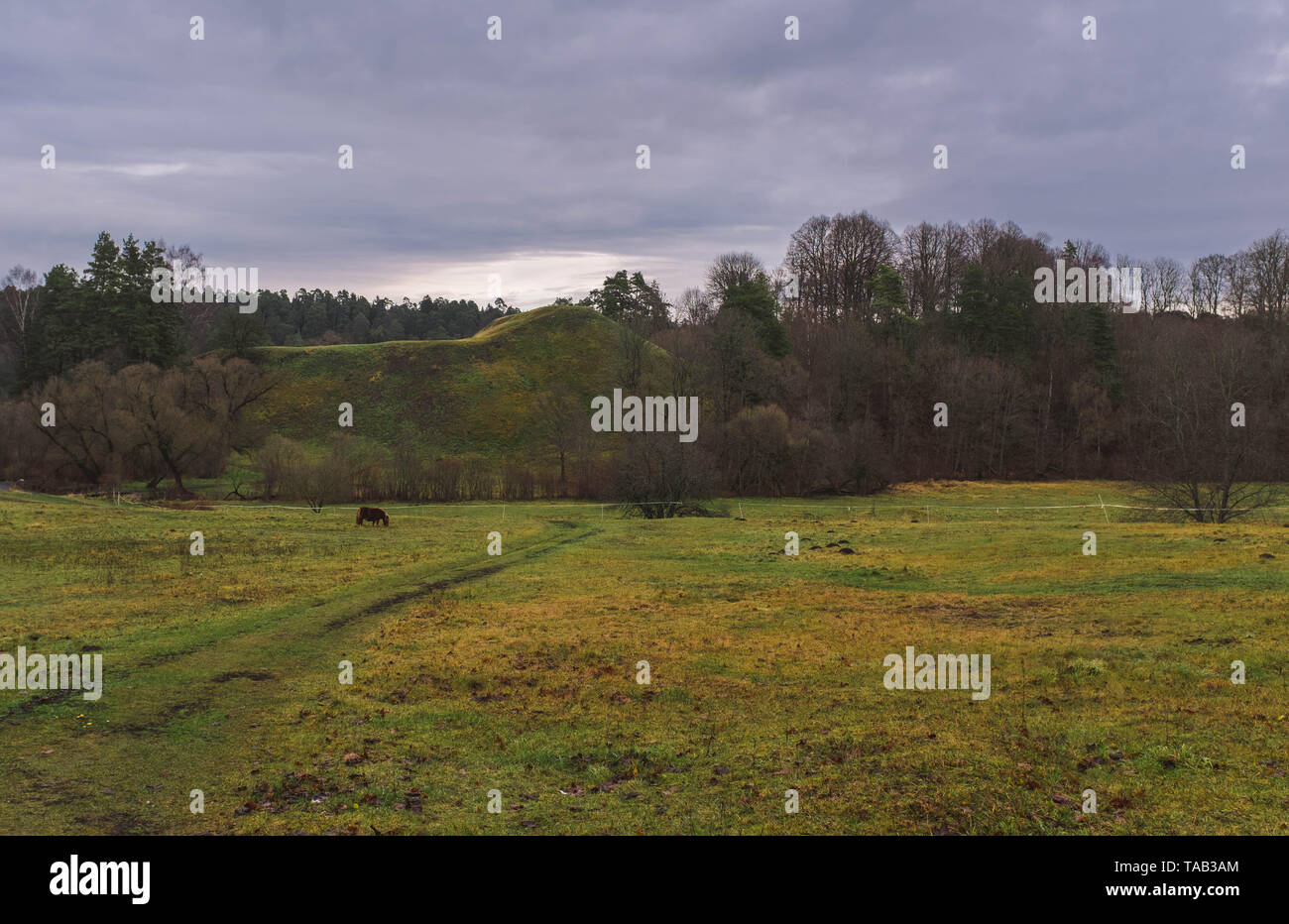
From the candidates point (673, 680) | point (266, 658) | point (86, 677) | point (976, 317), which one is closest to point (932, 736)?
point (673, 680)

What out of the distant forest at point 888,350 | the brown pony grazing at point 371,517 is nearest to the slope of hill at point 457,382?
the distant forest at point 888,350

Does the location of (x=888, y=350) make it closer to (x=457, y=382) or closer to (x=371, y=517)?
(x=457, y=382)

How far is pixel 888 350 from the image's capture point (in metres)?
86.1

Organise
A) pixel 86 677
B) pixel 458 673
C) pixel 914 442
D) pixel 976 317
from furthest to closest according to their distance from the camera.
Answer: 1. pixel 976 317
2. pixel 914 442
3. pixel 458 673
4. pixel 86 677

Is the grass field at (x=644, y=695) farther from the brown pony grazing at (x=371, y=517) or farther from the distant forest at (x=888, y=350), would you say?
the distant forest at (x=888, y=350)

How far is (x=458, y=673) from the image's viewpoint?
15.2 meters

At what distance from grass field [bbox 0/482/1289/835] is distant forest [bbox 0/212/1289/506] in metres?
29.0

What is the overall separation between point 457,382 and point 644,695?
81663mm

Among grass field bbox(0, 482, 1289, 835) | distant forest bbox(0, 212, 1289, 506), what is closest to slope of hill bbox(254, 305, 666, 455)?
distant forest bbox(0, 212, 1289, 506)

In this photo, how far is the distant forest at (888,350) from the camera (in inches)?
2640

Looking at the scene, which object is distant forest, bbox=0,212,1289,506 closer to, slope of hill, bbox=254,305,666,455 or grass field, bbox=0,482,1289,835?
slope of hill, bbox=254,305,666,455

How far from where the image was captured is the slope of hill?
275ft

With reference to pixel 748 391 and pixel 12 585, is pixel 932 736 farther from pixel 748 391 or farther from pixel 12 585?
pixel 748 391
